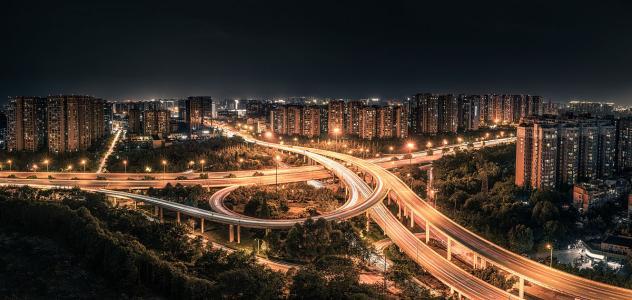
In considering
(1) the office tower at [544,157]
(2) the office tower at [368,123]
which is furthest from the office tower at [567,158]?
(2) the office tower at [368,123]

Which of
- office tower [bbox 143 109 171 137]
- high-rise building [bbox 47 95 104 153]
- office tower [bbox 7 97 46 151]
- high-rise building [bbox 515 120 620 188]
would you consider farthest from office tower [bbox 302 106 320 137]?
high-rise building [bbox 515 120 620 188]

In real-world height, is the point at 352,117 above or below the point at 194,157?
above

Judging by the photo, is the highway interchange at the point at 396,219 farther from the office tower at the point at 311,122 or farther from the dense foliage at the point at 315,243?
the office tower at the point at 311,122

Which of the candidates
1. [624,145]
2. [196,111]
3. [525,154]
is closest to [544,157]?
[525,154]

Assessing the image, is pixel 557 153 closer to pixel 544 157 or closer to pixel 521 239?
pixel 544 157

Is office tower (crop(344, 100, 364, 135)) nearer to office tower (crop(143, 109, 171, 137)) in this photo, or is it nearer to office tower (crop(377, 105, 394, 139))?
office tower (crop(377, 105, 394, 139))

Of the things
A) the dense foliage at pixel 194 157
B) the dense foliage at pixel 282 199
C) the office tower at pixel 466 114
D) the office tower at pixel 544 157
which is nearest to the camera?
the dense foliage at pixel 282 199

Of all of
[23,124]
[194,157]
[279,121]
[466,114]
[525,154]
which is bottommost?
[194,157]
